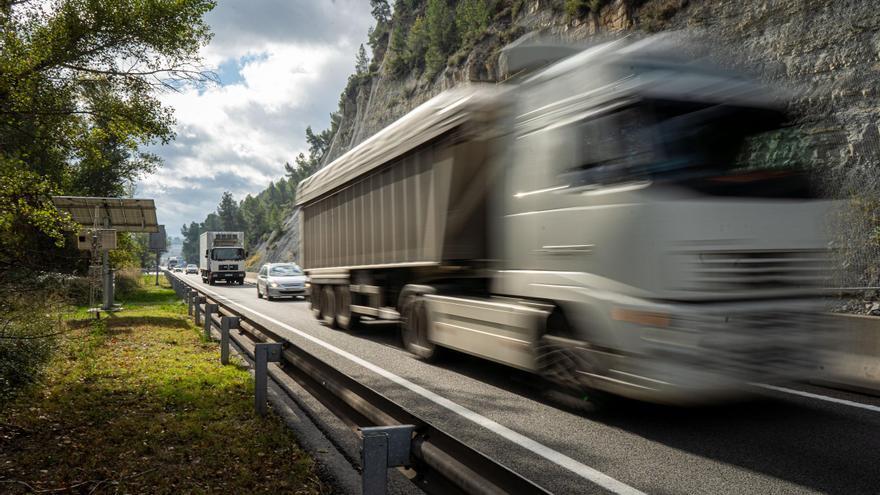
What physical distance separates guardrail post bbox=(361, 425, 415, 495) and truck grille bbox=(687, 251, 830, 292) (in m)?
3.09

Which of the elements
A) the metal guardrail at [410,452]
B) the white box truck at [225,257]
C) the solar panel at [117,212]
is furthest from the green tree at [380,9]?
the metal guardrail at [410,452]

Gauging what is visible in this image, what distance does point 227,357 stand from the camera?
342 inches

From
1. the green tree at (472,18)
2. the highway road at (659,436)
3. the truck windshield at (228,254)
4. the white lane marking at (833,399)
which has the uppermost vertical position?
the green tree at (472,18)

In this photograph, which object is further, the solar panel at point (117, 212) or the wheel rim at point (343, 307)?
the solar panel at point (117, 212)

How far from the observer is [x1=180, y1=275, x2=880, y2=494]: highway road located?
424cm

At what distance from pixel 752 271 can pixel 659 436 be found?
5.17ft

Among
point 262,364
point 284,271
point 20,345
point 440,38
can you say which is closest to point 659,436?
point 262,364

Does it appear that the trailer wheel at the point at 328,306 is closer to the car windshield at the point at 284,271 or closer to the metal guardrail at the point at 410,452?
the metal guardrail at the point at 410,452

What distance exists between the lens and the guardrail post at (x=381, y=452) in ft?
8.73

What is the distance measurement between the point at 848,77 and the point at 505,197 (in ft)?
54.6


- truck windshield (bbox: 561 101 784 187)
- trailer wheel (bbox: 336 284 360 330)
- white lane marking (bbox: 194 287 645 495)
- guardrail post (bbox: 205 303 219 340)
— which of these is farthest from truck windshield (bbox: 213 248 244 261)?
truck windshield (bbox: 561 101 784 187)

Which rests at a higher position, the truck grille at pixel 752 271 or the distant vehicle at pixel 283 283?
the truck grille at pixel 752 271

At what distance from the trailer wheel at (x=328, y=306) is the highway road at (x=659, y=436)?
17.7ft

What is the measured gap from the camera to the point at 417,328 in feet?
30.0
